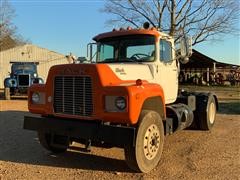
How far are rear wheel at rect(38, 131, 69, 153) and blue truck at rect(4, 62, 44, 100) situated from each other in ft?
55.1

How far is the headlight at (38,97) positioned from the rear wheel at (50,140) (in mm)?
593

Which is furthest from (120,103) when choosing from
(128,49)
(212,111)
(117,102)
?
(212,111)

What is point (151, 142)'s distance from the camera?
7.07m

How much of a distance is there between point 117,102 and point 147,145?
40.9 inches

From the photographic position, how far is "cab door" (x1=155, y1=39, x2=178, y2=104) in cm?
861

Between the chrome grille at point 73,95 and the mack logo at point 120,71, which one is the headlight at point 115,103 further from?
the mack logo at point 120,71

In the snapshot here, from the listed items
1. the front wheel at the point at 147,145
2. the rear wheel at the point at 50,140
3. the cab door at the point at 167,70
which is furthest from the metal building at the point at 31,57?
the front wheel at the point at 147,145

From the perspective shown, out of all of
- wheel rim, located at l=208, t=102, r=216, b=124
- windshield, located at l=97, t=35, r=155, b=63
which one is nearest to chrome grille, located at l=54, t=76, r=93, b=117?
windshield, located at l=97, t=35, r=155, b=63

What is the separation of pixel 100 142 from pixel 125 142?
2.54ft

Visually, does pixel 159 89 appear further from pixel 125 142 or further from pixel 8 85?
pixel 8 85

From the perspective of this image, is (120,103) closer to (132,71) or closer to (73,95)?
(73,95)

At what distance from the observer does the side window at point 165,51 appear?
8688mm

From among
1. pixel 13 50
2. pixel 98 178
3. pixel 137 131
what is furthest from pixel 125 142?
pixel 13 50

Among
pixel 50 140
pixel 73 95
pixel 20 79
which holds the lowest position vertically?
pixel 50 140
